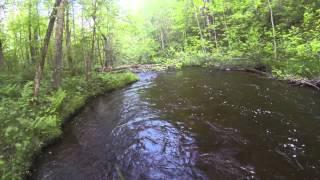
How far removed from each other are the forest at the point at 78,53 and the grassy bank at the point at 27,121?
19 millimetres

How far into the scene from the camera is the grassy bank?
532 cm

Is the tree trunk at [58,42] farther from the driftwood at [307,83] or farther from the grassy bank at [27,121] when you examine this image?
the driftwood at [307,83]

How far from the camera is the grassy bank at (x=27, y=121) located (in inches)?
209

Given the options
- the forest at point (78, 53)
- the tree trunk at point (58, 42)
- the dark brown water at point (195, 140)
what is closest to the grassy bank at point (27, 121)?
the forest at point (78, 53)

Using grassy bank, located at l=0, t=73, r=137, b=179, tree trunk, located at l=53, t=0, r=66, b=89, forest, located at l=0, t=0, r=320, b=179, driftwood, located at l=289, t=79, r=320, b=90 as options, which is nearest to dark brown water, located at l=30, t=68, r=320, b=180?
grassy bank, located at l=0, t=73, r=137, b=179

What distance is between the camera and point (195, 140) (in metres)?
6.70

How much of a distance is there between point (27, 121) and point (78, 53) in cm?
1223

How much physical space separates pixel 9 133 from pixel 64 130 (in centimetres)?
214

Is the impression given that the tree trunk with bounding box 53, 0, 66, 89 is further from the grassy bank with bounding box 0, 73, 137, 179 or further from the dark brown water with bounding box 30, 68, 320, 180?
the dark brown water with bounding box 30, 68, 320, 180

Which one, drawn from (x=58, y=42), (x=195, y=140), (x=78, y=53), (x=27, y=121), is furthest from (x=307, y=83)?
(x=78, y=53)

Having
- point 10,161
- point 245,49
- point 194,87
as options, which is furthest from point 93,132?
point 245,49

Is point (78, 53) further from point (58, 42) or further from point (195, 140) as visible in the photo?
point (195, 140)

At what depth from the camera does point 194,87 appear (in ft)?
45.5

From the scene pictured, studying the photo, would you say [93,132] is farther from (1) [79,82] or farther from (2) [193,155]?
(1) [79,82]
